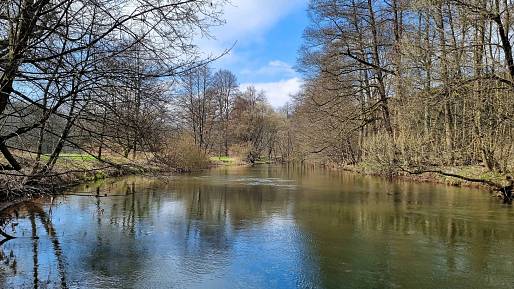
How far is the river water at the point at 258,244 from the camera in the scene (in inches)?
219

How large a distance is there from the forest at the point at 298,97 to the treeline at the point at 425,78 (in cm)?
5

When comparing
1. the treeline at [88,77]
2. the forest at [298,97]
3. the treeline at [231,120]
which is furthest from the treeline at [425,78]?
the treeline at [231,120]

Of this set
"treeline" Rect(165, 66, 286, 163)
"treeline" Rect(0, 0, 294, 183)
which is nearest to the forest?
"treeline" Rect(0, 0, 294, 183)

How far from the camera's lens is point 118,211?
409 inches

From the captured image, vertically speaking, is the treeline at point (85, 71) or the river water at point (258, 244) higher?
the treeline at point (85, 71)

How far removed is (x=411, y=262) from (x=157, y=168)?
3.74 m

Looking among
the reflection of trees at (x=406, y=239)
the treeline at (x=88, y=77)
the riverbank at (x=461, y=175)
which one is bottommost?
the reflection of trees at (x=406, y=239)

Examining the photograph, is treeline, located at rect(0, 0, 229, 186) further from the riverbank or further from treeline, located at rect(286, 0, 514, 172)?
the riverbank

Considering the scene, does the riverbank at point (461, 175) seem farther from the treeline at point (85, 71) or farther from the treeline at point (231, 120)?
the treeline at point (231, 120)

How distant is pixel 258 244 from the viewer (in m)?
7.34

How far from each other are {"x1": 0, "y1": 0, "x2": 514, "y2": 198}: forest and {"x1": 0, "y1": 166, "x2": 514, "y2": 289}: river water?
2.10 ft

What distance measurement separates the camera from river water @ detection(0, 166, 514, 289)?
557 centimetres

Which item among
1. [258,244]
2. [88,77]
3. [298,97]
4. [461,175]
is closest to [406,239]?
[258,244]

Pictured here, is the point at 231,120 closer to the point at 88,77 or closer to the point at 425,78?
the point at 425,78
